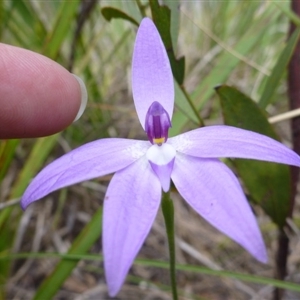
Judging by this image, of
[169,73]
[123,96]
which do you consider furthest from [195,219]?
[169,73]

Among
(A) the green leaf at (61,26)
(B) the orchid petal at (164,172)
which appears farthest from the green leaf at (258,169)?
(A) the green leaf at (61,26)

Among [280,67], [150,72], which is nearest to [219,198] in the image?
[150,72]

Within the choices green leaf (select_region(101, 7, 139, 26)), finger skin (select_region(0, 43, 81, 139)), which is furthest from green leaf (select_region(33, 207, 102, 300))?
green leaf (select_region(101, 7, 139, 26))

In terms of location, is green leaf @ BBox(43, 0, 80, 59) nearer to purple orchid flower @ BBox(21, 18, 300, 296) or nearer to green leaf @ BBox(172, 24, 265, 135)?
green leaf @ BBox(172, 24, 265, 135)

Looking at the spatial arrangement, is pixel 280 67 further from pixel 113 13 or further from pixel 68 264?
pixel 68 264

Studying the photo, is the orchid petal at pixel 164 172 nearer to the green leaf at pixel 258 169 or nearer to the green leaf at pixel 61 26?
the green leaf at pixel 258 169

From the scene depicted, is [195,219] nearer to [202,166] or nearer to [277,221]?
[277,221]

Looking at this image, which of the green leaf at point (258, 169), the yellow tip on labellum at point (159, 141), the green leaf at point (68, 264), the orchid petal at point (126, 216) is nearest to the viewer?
the orchid petal at point (126, 216)
